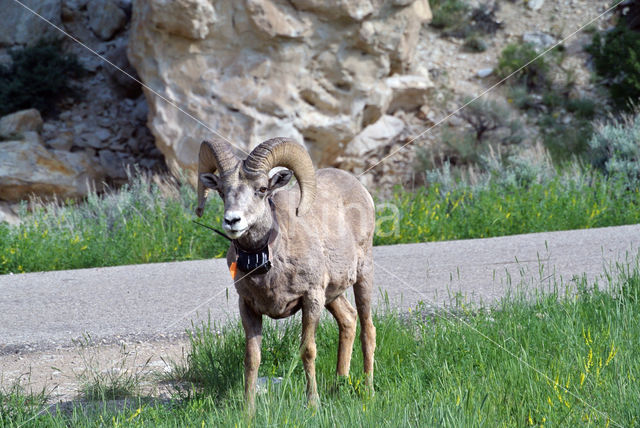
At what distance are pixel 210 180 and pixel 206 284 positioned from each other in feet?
12.5

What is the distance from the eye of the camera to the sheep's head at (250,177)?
349 cm

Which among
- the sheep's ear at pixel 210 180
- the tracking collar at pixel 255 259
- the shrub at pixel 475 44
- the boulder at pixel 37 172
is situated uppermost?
the shrub at pixel 475 44

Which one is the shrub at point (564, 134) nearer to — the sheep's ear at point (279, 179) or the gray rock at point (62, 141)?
the gray rock at point (62, 141)

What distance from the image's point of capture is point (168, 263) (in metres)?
8.30

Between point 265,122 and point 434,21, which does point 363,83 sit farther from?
point 434,21

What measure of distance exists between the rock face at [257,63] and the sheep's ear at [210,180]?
851cm

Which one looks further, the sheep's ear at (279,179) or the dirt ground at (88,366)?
the dirt ground at (88,366)

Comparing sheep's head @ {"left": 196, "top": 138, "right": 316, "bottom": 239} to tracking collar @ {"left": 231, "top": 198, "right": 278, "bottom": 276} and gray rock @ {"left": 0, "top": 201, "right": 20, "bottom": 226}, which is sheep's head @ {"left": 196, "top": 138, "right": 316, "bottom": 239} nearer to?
tracking collar @ {"left": 231, "top": 198, "right": 278, "bottom": 276}

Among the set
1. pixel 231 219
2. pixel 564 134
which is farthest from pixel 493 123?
pixel 231 219

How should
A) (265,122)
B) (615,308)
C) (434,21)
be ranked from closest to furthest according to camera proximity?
1. (615,308)
2. (265,122)
3. (434,21)

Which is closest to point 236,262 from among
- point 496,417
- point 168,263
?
point 496,417

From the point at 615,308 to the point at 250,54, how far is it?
878 centimetres

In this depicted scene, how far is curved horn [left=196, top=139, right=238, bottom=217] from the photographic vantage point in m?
3.61

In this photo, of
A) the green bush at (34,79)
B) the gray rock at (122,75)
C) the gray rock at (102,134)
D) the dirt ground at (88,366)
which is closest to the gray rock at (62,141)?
the gray rock at (102,134)
